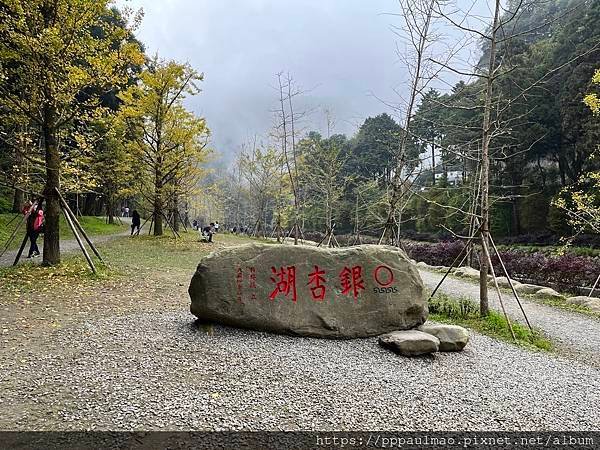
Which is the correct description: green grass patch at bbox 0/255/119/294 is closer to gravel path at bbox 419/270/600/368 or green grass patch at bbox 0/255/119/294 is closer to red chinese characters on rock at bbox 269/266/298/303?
red chinese characters on rock at bbox 269/266/298/303

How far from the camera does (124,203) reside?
4356 centimetres

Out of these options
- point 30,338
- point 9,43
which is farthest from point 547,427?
point 9,43

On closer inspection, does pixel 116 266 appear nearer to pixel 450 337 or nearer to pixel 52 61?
pixel 52 61

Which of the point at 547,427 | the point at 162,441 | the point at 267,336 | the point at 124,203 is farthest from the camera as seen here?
the point at 124,203

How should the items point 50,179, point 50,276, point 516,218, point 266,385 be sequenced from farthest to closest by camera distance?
point 516,218 < point 50,179 < point 50,276 < point 266,385

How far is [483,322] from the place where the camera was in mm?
6789

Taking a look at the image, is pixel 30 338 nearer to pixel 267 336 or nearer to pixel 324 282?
pixel 267 336

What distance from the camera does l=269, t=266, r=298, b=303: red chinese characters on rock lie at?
16.9ft

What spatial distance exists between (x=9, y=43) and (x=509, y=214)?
962 inches

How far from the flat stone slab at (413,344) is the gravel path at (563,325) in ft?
8.00

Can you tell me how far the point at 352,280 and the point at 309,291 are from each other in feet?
2.00

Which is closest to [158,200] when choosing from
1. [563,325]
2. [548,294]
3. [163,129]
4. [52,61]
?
[163,129]

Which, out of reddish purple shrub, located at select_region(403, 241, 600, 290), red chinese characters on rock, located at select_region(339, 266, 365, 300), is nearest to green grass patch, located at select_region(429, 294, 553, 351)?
red chinese characters on rock, located at select_region(339, 266, 365, 300)

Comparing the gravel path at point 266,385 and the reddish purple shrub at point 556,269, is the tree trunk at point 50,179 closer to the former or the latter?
the gravel path at point 266,385
